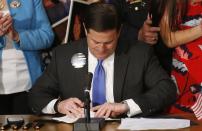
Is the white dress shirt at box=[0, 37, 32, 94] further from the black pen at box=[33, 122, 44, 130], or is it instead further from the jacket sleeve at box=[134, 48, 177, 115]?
the jacket sleeve at box=[134, 48, 177, 115]

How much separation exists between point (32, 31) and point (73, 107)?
2.44 ft

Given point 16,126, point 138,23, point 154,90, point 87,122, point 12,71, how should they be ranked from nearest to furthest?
point 87,122
point 16,126
point 154,90
point 12,71
point 138,23

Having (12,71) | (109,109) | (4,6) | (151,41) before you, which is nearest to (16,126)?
(109,109)

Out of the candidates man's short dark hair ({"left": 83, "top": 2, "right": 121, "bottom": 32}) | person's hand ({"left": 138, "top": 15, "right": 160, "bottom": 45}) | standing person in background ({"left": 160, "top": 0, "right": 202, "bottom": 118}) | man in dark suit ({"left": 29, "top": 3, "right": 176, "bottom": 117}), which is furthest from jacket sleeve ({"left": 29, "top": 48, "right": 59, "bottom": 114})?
standing person in background ({"left": 160, "top": 0, "right": 202, "bottom": 118})

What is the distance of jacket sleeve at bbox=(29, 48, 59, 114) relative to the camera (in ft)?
10.2

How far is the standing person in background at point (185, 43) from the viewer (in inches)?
128

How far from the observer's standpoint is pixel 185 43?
130 inches

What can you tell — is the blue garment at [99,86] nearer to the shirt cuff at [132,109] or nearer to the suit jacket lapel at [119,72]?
the suit jacket lapel at [119,72]

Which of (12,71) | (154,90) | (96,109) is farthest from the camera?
(12,71)

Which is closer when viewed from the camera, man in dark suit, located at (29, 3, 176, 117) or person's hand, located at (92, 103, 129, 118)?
person's hand, located at (92, 103, 129, 118)

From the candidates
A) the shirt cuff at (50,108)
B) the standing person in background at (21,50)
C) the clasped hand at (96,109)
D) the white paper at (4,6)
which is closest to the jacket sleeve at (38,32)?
the standing person in background at (21,50)

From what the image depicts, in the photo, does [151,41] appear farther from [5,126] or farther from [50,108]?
[5,126]

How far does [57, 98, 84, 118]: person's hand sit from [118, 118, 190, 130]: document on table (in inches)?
10.4

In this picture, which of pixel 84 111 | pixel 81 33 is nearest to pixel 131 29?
pixel 81 33
